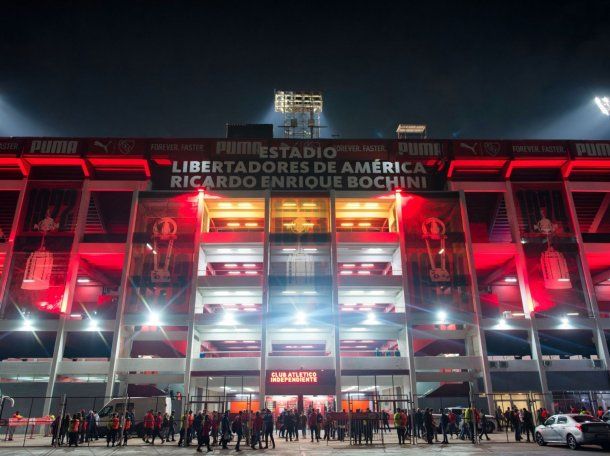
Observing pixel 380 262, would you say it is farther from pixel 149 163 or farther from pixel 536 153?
pixel 149 163

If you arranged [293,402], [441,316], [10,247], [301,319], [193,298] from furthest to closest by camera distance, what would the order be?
1. [293,402]
2. [10,247]
3. [193,298]
4. [441,316]
5. [301,319]

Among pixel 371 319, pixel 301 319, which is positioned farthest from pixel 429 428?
pixel 301 319

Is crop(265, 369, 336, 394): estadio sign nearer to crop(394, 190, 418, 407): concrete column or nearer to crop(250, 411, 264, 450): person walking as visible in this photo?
crop(394, 190, 418, 407): concrete column

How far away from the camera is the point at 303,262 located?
45.1 metres

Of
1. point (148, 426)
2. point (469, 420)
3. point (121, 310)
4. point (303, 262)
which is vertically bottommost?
point (148, 426)

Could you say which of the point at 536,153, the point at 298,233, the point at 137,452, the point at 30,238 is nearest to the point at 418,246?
the point at 298,233

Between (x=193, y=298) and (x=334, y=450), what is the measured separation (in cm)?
2370

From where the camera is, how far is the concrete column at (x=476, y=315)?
1568 inches

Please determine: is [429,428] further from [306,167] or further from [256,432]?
[306,167]

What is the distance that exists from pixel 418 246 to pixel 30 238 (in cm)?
3785

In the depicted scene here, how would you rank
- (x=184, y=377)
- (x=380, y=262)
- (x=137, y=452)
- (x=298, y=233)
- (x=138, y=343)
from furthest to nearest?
(x=380, y=262) < (x=298, y=233) < (x=138, y=343) < (x=184, y=377) < (x=137, y=452)

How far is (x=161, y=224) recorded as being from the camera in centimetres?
4644

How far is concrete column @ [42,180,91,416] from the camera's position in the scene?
39.7m

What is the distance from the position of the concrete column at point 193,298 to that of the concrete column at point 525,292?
100 ft
